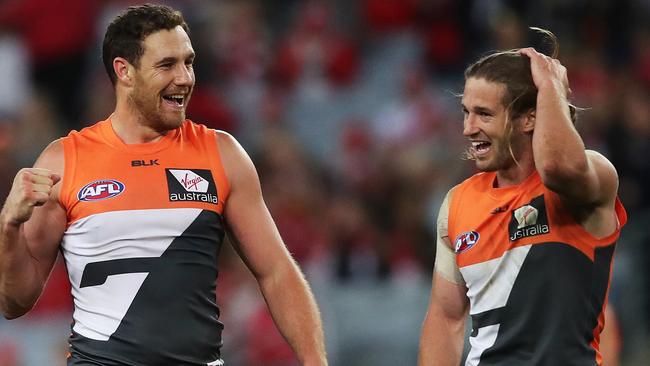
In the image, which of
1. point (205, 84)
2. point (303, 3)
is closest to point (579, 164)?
point (205, 84)

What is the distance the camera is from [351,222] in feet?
33.3

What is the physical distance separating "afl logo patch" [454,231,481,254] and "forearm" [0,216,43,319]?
1.71 meters

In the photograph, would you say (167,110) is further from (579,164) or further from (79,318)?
(579,164)

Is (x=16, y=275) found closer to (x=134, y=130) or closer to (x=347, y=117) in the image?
(x=134, y=130)

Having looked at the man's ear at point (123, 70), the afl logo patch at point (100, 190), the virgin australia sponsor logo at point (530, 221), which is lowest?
the virgin australia sponsor logo at point (530, 221)

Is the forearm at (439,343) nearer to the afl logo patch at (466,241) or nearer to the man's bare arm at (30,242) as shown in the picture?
the afl logo patch at (466,241)

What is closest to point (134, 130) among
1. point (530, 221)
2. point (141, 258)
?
point (141, 258)

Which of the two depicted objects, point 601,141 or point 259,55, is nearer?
point 601,141

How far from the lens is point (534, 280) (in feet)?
15.8

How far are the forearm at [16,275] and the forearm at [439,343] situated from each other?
160 cm

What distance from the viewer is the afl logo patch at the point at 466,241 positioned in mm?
5020

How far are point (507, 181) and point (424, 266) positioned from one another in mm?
4880

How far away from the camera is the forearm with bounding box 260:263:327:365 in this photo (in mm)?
5336

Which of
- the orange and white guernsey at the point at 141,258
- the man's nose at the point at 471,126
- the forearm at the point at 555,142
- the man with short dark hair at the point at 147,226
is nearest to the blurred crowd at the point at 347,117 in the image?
the man with short dark hair at the point at 147,226
